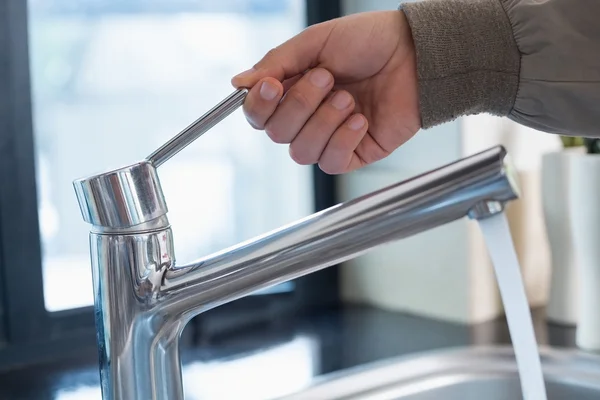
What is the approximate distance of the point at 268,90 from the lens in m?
0.58

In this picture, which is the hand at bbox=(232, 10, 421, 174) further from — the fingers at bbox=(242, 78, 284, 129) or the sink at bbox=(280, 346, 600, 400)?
the sink at bbox=(280, 346, 600, 400)

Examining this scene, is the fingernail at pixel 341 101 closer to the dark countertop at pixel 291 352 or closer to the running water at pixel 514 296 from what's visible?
the running water at pixel 514 296

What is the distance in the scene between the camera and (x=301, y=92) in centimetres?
62

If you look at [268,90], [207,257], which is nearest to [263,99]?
[268,90]

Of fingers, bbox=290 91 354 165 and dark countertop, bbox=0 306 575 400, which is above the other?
fingers, bbox=290 91 354 165

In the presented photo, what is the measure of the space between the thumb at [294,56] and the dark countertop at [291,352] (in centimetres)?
36

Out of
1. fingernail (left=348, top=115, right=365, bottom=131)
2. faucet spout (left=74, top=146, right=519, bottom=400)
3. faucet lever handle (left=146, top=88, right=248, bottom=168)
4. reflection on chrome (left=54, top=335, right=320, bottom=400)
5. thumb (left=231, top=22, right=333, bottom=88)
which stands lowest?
reflection on chrome (left=54, top=335, right=320, bottom=400)

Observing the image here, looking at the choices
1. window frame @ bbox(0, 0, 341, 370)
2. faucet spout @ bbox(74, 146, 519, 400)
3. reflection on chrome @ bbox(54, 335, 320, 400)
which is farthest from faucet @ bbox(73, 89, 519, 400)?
window frame @ bbox(0, 0, 341, 370)

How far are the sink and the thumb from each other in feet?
1.20

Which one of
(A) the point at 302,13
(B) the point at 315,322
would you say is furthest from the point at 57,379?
(A) the point at 302,13

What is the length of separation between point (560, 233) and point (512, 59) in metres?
0.44

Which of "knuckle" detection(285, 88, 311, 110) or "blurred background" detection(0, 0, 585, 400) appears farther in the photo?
"blurred background" detection(0, 0, 585, 400)

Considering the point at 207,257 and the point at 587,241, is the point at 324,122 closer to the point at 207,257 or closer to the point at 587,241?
the point at 207,257

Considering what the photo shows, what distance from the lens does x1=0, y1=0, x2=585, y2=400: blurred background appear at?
37.9 inches
